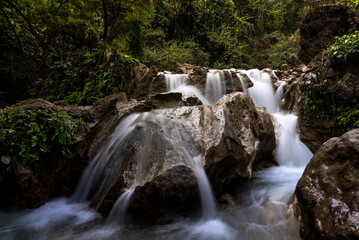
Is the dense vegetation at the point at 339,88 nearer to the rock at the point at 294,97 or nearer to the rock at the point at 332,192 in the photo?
the rock at the point at 294,97

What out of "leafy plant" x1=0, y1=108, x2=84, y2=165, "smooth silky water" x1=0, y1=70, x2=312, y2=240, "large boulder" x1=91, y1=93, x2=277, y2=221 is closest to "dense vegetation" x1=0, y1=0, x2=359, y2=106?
"leafy plant" x1=0, y1=108, x2=84, y2=165

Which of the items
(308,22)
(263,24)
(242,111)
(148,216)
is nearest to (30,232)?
(148,216)

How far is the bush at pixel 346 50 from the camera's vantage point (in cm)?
496

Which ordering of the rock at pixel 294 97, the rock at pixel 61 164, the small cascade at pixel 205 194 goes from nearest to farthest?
the small cascade at pixel 205 194 → the rock at pixel 61 164 → the rock at pixel 294 97

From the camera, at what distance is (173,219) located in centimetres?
346

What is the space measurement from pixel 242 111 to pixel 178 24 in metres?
13.6

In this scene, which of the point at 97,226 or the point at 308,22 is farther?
the point at 308,22

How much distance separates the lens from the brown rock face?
758 centimetres

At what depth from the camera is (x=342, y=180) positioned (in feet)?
8.46

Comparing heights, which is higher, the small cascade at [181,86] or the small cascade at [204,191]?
the small cascade at [181,86]

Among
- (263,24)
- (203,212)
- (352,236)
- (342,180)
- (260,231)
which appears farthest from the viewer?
(263,24)

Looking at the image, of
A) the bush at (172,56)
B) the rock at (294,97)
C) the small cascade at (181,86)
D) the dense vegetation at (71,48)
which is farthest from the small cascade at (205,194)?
the bush at (172,56)

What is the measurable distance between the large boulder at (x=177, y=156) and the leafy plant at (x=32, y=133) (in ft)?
3.93

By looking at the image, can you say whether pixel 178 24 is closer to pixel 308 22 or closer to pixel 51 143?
pixel 308 22
